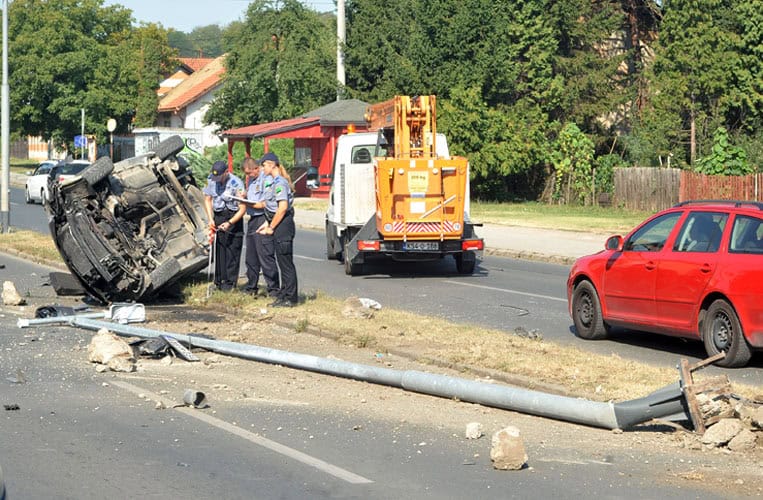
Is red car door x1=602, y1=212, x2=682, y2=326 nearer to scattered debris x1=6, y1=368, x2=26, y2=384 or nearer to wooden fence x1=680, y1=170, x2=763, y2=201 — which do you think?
scattered debris x1=6, y1=368, x2=26, y2=384

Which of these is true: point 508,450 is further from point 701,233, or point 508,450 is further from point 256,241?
point 256,241

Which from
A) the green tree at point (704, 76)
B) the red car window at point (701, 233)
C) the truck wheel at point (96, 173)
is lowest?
the red car window at point (701, 233)

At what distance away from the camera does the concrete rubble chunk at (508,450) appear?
762 centimetres

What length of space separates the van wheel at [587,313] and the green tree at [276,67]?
4364cm

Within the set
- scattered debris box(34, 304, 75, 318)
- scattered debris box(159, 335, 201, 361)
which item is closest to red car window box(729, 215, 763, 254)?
scattered debris box(159, 335, 201, 361)

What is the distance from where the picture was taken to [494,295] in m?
18.3

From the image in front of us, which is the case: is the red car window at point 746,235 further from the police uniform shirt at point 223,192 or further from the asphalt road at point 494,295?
the police uniform shirt at point 223,192

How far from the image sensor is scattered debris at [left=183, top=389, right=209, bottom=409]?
9602mm

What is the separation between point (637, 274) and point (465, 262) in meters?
8.61

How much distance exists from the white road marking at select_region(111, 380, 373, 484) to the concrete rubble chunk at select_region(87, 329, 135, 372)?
23.7 inches

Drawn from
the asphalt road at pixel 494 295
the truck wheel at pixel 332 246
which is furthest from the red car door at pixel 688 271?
the truck wheel at pixel 332 246

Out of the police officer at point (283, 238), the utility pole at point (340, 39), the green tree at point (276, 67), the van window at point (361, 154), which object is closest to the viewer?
the police officer at point (283, 238)

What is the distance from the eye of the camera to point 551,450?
8305mm

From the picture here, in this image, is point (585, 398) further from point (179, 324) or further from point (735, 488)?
point (179, 324)
